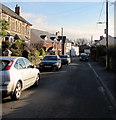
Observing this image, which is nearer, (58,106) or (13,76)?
(58,106)

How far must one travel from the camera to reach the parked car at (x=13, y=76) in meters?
6.73

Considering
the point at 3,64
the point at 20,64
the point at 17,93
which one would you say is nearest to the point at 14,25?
the point at 20,64

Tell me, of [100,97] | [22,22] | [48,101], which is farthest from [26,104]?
[22,22]

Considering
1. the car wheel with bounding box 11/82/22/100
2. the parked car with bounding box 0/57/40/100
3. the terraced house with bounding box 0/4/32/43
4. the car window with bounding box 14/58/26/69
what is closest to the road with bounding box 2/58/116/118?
the car wheel with bounding box 11/82/22/100

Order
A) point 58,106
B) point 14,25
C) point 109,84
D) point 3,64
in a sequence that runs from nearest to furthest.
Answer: point 58,106 → point 3,64 → point 109,84 → point 14,25

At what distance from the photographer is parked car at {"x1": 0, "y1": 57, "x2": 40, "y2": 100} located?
6.73 m

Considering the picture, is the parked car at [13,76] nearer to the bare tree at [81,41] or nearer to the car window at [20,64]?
the car window at [20,64]

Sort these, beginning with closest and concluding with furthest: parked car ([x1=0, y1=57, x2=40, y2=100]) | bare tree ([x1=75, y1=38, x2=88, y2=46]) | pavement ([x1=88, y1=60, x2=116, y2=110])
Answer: parked car ([x1=0, y1=57, x2=40, y2=100])
pavement ([x1=88, y1=60, x2=116, y2=110])
bare tree ([x1=75, y1=38, x2=88, y2=46])

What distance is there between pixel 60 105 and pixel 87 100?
125 centimetres

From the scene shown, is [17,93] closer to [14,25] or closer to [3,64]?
[3,64]

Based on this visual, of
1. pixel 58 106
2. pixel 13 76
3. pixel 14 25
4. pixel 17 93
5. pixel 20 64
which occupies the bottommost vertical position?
pixel 58 106

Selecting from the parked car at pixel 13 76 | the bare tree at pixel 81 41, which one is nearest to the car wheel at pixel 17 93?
the parked car at pixel 13 76

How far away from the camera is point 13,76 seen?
23.0 ft

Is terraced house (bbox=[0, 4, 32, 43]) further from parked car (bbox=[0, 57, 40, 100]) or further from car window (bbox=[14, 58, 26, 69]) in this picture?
parked car (bbox=[0, 57, 40, 100])
